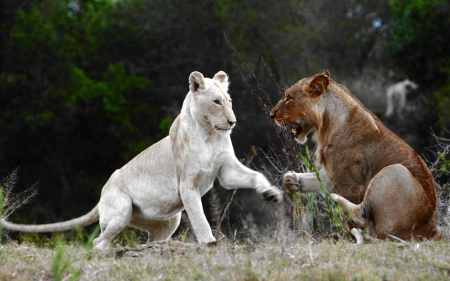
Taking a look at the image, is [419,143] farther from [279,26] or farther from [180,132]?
[180,132]

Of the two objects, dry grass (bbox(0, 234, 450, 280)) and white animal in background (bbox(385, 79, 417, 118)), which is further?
white animal in background (bbox(385, 79, 417, 118))

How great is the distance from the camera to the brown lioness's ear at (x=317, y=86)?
23.4 feet

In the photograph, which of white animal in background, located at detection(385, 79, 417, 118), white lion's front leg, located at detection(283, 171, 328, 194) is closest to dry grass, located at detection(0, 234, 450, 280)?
white lion's front leg, located at detection(283, 171, 328, 194)

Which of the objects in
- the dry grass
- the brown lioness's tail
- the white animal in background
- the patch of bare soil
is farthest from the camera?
the white animal in background

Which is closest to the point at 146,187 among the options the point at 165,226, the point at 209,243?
the point at 165,226

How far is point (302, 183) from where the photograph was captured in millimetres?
6961

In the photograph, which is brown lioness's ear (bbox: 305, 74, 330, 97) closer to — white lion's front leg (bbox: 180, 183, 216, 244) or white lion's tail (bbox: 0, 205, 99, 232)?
white lion's front leg (bbox: 180, 183, 216, 244)

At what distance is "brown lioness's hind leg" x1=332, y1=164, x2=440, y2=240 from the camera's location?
6250 millimetres

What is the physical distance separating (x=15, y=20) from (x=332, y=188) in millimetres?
22727

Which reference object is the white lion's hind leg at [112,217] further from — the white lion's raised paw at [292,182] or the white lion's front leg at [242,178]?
the white lion's raised paw at [292,182]

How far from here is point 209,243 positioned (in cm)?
631

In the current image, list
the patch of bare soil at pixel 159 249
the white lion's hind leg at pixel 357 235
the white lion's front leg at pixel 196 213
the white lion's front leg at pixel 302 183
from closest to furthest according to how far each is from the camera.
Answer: the patch of bare soil at pixel 159 249, the white lion's hind leg at pixel 357 235, the white lion's front leg at pixel 196 213, the white lion's front leg at pixel 302 183

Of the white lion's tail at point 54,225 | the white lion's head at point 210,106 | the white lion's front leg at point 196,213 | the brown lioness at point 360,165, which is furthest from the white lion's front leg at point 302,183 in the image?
the white lion's tail at point 54,225

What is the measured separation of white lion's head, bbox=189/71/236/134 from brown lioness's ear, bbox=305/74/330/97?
762 millimetres
